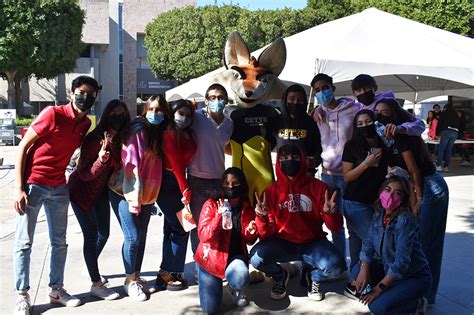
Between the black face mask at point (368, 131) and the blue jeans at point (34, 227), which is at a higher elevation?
the black face mask at point (368, 131)

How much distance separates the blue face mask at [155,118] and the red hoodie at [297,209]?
105cm

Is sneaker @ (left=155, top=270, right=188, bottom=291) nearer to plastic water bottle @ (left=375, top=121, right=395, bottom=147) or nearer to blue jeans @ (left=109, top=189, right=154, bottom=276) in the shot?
blue jeans @ (left=109, top=189, right=154, bottom=276)

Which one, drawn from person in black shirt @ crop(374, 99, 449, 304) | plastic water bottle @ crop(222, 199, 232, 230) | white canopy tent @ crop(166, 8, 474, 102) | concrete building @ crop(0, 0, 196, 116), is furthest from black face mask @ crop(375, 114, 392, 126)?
concrete building @ crop(0, 0, 196, 116)

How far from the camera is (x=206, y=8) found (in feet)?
99.5

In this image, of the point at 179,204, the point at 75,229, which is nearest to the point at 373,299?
the point at 179,204

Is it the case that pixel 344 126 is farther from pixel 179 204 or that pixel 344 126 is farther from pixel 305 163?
pixel 179 204

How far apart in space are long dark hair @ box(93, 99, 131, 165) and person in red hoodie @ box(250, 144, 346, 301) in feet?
3.99

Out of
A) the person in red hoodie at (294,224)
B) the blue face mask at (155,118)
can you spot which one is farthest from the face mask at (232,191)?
the blue face mask at (155,118)

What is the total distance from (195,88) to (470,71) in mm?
8058

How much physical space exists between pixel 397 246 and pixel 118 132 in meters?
2.30

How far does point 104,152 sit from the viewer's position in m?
3.66

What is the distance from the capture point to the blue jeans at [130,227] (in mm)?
3846

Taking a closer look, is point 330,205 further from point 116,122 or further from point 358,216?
point 116,122

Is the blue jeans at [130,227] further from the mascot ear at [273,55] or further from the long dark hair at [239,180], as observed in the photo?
the mascot ear at [273,55]
